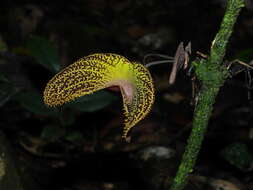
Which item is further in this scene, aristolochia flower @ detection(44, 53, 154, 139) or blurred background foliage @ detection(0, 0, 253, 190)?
blurred background foliage @ detection(0, 0, 253, 190)

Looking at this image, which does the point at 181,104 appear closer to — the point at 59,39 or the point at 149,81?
the point at 59,39

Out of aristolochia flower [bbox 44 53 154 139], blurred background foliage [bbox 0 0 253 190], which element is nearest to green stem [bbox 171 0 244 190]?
aristolochia flower [bbox 44 53 154 139]

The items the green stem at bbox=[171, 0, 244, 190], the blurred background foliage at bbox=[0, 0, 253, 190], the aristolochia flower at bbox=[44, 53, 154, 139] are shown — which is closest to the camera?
the green stem at bbox=[171, 0, 244, 190]

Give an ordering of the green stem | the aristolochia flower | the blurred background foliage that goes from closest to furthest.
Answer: the green stem → the aristolochia flower → the blurred background foliage

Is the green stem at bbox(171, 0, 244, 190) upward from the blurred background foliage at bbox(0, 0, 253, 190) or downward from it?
upward

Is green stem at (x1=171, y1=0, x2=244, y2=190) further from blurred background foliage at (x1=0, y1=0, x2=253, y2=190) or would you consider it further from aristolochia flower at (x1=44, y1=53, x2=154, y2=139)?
blurred background foliage at (x1=0, y1=0, x2=253, y2=190)

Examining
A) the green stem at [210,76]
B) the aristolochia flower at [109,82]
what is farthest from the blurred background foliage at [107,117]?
the aristolochia flower at [109,82]

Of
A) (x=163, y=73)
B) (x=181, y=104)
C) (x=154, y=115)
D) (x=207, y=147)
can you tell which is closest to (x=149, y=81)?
(x=207, y=147)
